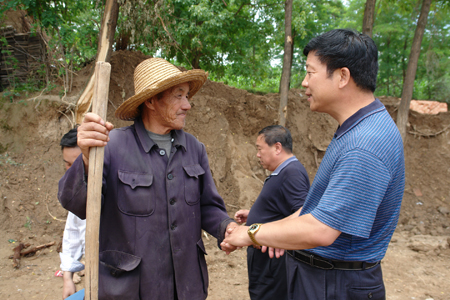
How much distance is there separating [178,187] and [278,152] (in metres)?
1.74

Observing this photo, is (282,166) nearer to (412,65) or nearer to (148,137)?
(148,137)

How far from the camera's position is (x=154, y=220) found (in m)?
2.03

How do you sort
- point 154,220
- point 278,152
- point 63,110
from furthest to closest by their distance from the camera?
point 63,110 < point 278,152 < point 154,220

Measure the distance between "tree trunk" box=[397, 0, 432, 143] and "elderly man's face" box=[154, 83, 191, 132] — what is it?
28.9ft

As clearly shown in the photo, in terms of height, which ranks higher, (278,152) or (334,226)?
(278,152)

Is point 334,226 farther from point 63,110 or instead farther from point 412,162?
point 412,162

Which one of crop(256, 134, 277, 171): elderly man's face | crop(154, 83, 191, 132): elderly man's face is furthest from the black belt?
crop(256, 134, 277, 171): elderly man's face

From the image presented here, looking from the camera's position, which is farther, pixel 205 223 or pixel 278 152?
pixel 278 152

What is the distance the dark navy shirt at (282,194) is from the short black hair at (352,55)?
1618mm

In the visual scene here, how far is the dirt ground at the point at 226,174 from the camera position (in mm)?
4965

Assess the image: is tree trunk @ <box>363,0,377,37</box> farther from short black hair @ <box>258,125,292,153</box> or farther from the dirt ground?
short black hair @ <box>258,125,292,153</box>

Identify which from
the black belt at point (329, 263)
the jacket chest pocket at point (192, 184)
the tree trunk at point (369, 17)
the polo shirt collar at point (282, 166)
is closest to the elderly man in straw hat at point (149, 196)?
the jacket chest pocket at point (192, 184)

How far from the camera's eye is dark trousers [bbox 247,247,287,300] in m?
3.27

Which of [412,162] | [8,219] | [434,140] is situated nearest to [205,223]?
[8,219]
